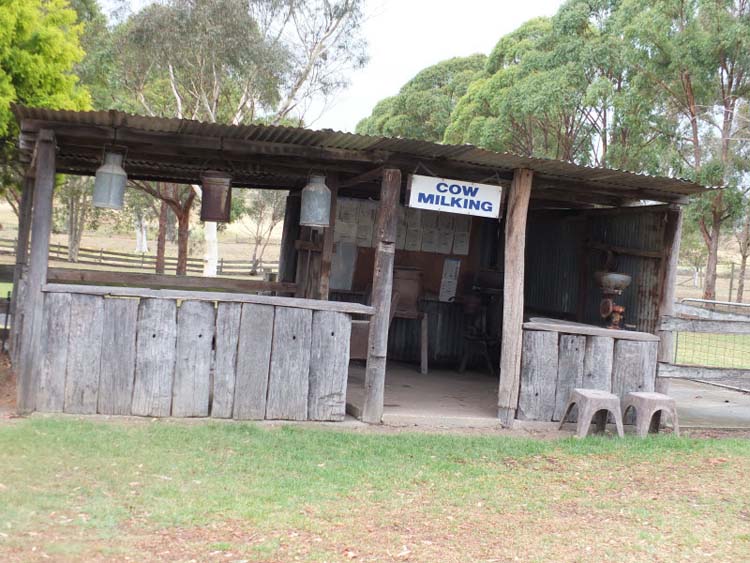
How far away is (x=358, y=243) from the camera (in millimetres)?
11070

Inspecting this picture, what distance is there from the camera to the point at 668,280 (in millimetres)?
8570

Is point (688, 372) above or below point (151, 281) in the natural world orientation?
below

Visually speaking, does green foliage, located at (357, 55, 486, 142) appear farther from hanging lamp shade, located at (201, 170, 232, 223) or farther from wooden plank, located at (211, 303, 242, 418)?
wooden plank, located at (211, 303, 242, 418)

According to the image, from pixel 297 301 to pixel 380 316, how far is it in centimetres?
82

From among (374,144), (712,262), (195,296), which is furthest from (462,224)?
(712,262)

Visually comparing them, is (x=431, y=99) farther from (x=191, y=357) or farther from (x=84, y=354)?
(x=84, y=354)

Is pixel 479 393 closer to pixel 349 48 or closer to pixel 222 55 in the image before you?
pixel 222 55

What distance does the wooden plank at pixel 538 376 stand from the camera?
7.93 metres

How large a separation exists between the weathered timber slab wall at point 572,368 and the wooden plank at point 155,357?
11.4 ft

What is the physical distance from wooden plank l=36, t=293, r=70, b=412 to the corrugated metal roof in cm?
157

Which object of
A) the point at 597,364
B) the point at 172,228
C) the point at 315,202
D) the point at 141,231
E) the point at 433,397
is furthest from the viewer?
the point at 172,228

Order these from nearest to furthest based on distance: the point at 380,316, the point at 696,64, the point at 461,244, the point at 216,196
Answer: the point at 380,316 → the point at 216,196 → the point at 461,244 → the point at 696,64

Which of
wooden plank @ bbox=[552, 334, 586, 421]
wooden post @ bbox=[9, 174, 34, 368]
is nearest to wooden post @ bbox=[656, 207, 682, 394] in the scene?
wooden plank @ bbox=[552, 334, 586, 421]

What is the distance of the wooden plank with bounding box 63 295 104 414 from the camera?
6902mm
